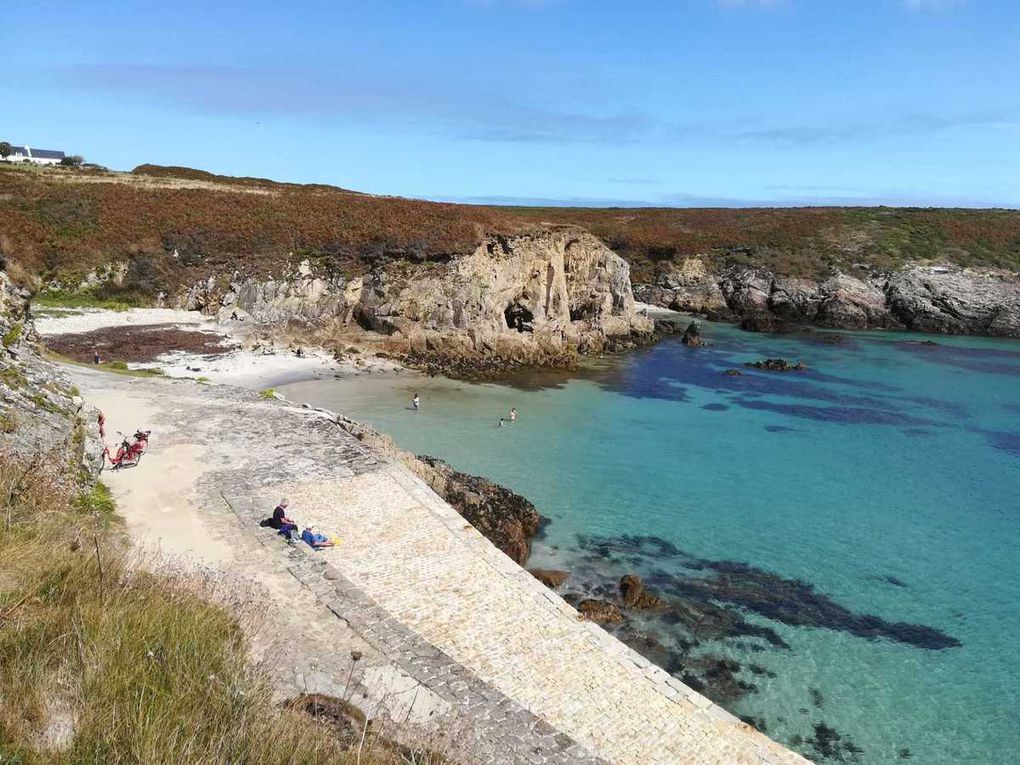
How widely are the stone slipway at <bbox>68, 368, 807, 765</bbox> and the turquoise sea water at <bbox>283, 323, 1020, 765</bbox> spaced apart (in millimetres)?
3264

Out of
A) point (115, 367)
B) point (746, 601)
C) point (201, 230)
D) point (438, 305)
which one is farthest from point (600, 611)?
point (201, 230)

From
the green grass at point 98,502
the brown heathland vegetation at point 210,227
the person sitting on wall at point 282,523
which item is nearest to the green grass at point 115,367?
the green grass at point 98,502

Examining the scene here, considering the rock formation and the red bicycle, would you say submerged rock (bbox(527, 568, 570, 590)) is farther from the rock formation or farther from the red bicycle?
the rock formation

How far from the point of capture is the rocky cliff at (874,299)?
6253cm

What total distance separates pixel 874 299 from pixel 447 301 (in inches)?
1790

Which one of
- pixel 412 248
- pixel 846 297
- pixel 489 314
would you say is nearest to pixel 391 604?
pixel 489 314

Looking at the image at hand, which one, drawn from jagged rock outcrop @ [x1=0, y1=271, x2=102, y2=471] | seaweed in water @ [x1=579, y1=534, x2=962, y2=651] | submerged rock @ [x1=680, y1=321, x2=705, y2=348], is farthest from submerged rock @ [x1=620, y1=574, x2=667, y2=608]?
submerged rock @ [x1=680, y1=321, x2=705, y2=348]

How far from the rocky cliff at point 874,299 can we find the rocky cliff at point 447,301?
24.1 meters

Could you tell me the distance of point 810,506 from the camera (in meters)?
22.0

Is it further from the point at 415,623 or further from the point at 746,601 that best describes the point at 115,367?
the point at 746,601

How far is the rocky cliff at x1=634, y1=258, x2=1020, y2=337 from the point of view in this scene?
62.5 metres

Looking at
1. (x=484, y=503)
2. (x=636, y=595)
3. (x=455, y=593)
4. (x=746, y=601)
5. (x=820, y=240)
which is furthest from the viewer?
(x=820, y=240)

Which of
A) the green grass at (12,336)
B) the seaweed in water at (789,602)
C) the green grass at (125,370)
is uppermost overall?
the green grass at (12,336)

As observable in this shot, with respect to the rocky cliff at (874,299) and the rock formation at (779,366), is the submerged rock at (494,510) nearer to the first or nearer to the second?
the rock formation at (779,366)
